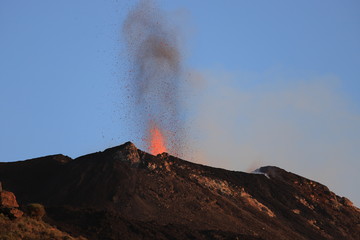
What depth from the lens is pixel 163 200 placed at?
9212cm

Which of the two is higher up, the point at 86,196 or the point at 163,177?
the point at 163,177

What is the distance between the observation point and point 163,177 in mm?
98438

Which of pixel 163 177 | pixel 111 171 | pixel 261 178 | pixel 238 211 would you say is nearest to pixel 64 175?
pixel 111 171

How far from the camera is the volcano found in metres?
79.3

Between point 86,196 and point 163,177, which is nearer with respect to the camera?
point 86,196

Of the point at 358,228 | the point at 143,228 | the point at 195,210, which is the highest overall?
the point at 358,228

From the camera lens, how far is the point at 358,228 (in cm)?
11244

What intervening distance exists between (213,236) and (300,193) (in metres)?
39.3

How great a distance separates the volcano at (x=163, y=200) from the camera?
79312 millimetres

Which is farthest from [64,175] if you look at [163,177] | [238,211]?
[238,211]

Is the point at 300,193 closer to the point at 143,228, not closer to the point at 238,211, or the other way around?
the point at 238,211

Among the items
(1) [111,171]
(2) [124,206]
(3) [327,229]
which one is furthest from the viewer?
(3) [327,229]

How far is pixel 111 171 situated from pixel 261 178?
97.6 feet

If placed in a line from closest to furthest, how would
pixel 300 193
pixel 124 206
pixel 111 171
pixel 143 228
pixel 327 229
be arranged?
1. pixel 143 228
2. pixel 124 206
3. pixel 111 171
4. pixel 327 229
5. pixel 300 193
